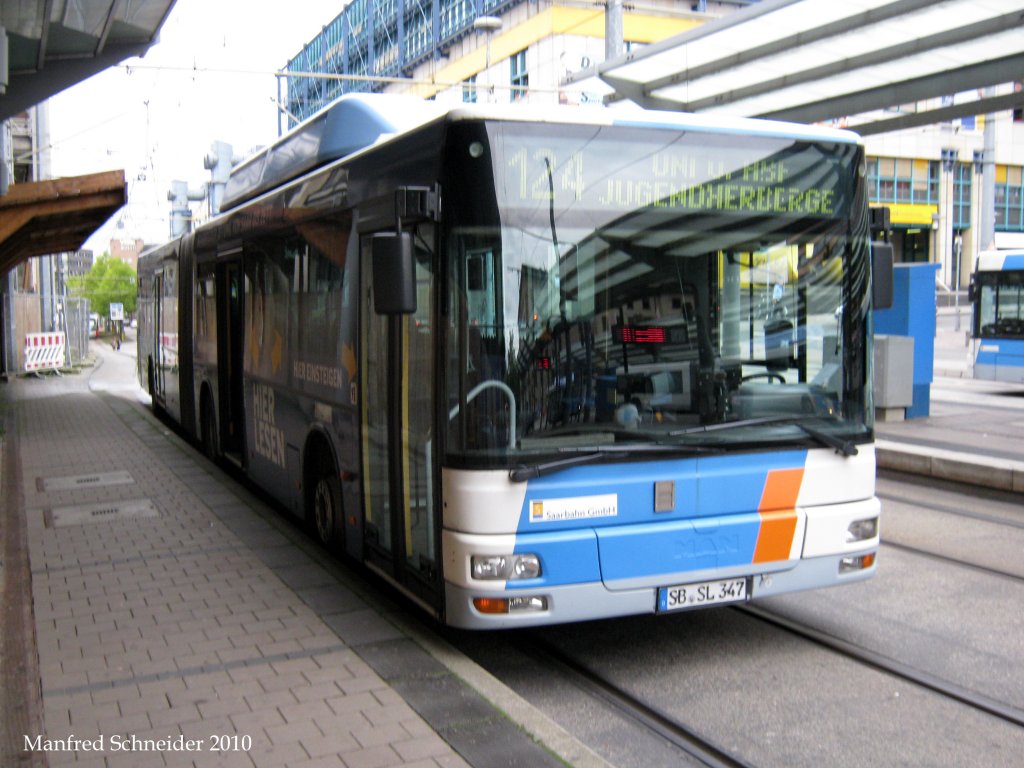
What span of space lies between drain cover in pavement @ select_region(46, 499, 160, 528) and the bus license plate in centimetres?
576

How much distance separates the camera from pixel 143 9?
44.8ft

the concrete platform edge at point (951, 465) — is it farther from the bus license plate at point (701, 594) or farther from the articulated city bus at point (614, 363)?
the bus license plate at point (701, 594)

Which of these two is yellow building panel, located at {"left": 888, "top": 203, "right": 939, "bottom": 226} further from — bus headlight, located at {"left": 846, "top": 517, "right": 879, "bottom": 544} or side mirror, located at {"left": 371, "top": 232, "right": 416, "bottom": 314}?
side mirror, located at {"left": 371, "top": 232, "right": 416, "bottom": 314}

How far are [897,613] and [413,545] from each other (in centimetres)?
304

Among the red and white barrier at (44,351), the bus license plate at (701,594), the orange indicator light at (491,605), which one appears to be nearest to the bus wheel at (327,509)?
the orange indicator light at (491,605)

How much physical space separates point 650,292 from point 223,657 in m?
2.90

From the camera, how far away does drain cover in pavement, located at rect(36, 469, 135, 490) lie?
37.5 feet

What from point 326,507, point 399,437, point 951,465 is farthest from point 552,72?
point 399,437

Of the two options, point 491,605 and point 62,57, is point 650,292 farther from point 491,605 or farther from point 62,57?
point 62,57

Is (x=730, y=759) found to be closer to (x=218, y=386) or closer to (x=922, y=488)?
(x=922, y=488)

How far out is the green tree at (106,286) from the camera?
10181cm

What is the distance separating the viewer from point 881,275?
19.7 ft

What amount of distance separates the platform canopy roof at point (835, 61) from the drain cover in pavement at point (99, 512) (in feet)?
26.3

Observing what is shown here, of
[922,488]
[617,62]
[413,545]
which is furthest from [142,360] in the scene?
[413,545]
